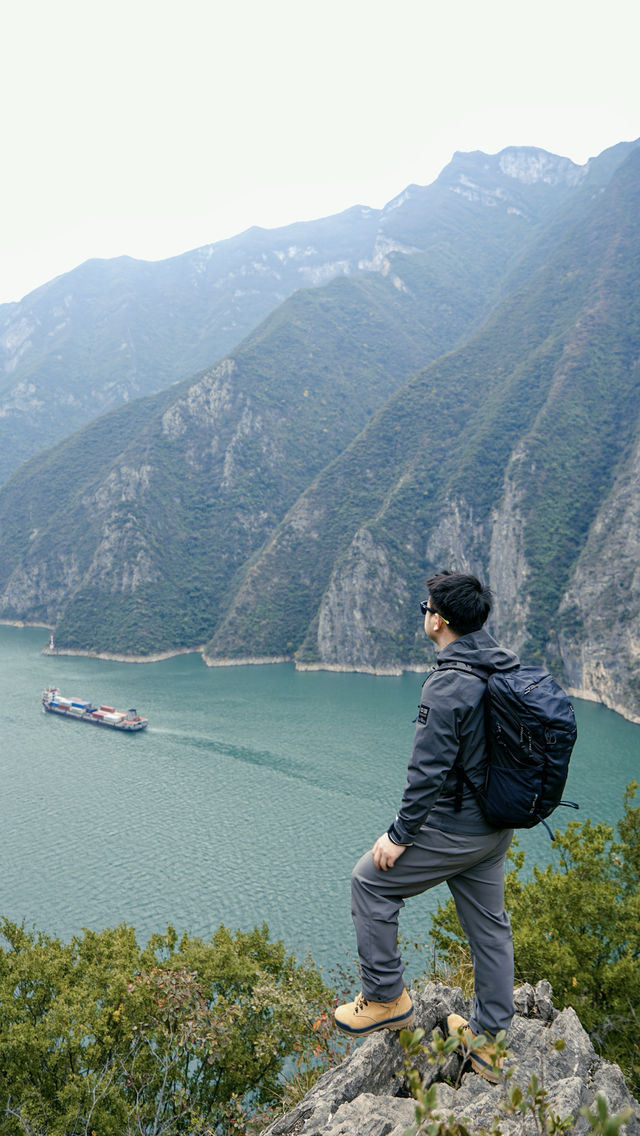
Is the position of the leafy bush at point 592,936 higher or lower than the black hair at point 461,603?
lower

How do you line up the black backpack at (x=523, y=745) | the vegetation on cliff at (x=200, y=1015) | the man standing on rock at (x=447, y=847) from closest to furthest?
the black backpack at (x=523, y=745)
the man standing on rock at (x=447, y=847)
the vegetation on cliff at (x=200, y=1015)

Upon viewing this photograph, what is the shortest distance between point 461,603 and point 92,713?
53.6 metres

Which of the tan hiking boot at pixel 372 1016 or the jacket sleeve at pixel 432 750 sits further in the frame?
the tan hiking boot at pixel 372 1016

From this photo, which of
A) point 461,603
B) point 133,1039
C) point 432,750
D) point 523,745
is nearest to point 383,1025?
point 432,750

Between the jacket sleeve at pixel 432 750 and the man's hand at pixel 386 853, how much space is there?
190 millimetres

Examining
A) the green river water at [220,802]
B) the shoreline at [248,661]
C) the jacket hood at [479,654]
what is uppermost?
the jacket hood at [479,654]

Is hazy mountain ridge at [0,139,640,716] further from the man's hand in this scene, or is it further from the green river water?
the man's hand

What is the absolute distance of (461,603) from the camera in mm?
3486

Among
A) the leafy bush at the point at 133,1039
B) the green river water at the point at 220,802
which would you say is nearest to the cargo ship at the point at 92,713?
the green river water at the point at 220,802

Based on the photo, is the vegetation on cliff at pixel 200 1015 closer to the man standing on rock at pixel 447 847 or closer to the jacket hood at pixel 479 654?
the man standing on rock at pixel 447 847

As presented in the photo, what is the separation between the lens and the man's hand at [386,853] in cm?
333

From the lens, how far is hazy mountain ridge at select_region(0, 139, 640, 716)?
70250 millimetres

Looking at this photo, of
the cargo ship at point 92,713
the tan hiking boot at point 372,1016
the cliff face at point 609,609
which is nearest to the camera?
the tan hiking boot at point 372,1016

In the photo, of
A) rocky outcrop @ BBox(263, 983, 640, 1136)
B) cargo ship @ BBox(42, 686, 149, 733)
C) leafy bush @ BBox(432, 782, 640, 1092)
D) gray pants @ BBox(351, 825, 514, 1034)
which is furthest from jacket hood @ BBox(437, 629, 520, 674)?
cargo ship @ BBox(42, 686, 149, 733)
